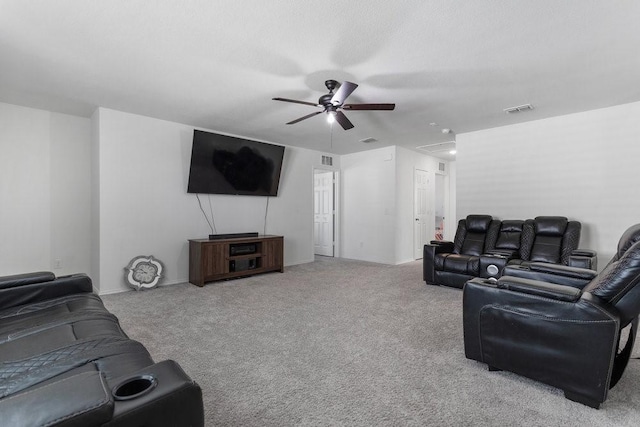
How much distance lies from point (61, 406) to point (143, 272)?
4.07 metres

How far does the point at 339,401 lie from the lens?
5.80ft

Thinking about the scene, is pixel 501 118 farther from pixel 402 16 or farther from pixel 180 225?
pixel 180 225

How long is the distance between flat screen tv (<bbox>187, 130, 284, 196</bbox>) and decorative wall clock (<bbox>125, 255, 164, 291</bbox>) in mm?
1214

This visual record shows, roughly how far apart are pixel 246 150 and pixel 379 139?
2.47m

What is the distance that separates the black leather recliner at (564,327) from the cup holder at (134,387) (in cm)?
199

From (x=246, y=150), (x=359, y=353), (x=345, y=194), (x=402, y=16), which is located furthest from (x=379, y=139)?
(x=359, y=353)

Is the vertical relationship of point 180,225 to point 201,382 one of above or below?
above

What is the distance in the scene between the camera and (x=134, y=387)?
2.99 ft

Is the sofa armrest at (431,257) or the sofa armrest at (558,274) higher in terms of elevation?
the sofa armrest at (558,274)

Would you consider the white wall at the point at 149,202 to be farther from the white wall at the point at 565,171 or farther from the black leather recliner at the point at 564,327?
the black leather recliner at the point at 564,327

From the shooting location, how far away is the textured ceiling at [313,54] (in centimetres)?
209

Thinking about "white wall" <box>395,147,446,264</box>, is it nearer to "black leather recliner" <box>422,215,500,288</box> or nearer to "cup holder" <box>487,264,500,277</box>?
"black leather recliner" <box>422,215,500,288</box>

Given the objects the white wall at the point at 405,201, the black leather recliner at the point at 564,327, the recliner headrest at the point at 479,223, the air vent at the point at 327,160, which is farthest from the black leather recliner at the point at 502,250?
the air vent at the point at 327,160

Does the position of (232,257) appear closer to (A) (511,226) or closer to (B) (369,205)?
(B) (369,205)
